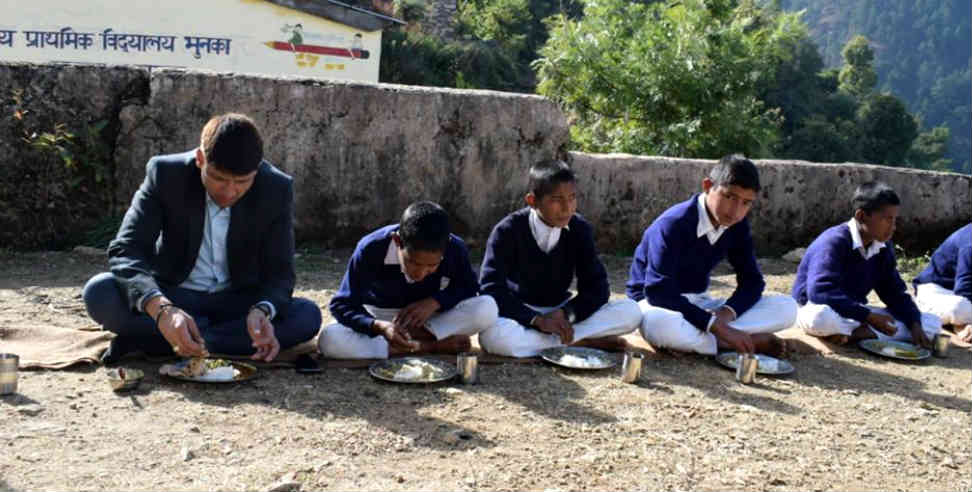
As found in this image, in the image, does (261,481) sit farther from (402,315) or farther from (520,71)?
(520,71)

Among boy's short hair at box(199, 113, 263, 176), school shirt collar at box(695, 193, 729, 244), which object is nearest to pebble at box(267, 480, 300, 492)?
boy's short hair at box(199, 113, 263, 176)

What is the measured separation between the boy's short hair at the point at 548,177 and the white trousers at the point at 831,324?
1.60 meters

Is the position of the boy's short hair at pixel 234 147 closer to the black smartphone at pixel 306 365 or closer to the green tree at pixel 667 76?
the black smartphone at pixel 306 365

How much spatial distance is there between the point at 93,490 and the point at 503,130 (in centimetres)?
433

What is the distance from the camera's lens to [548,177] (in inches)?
158

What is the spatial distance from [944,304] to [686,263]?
188 cm

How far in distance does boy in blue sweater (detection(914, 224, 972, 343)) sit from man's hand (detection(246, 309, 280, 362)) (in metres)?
3.76

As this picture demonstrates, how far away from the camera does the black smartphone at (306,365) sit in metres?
3.60

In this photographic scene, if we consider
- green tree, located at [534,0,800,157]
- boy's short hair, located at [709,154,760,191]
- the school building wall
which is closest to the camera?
boy's short hair, located at [709,154,760,191]

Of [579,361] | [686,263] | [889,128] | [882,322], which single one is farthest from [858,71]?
[579,361]

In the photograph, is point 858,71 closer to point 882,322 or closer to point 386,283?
point 882,322

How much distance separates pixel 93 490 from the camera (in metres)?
2.44

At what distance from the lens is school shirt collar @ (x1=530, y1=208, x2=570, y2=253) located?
165 inches

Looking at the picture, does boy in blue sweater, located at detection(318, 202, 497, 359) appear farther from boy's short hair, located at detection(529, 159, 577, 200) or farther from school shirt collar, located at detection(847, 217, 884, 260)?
school shirt collar, located at detection(847, 217, 884, 260)
